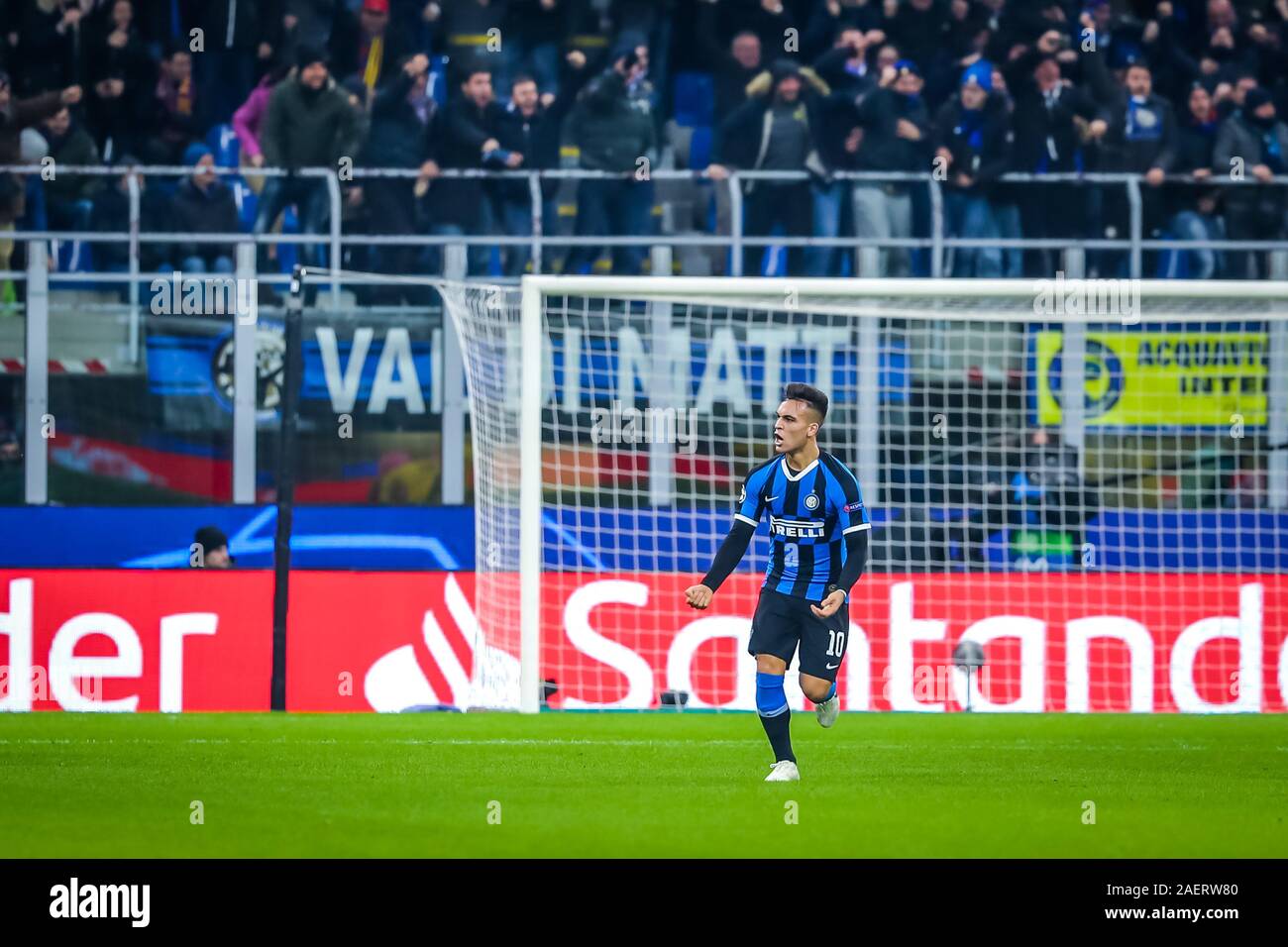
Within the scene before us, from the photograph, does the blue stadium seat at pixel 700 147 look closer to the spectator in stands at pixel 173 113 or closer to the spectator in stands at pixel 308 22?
the spectator in stands at pixel 308 22

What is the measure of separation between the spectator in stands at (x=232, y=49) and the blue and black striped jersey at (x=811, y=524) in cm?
886

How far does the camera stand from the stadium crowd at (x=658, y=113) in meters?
14.2

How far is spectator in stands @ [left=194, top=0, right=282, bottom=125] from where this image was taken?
50.2 feet

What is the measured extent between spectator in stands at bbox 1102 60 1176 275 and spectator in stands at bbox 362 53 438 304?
209 inches

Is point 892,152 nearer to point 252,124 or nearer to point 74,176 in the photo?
point 252,124

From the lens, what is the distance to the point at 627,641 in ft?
38.1

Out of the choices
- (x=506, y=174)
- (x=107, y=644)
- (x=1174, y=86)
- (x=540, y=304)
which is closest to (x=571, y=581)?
(x=540, y=304)

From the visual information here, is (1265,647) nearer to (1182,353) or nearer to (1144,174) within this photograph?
(1182,353)

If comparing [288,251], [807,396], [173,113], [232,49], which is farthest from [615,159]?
[807,396]

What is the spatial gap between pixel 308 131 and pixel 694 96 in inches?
130

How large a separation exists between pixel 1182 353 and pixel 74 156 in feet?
27.8

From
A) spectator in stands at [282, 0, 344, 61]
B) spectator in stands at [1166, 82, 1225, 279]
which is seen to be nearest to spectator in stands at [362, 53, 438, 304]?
spectator in stands at [282, 0, 344, 61]

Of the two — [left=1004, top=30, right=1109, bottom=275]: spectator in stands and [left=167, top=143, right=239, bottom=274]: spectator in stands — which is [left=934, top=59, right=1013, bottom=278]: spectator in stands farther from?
[left=167, top=143, right=239, bottom=274]: spectator in stands

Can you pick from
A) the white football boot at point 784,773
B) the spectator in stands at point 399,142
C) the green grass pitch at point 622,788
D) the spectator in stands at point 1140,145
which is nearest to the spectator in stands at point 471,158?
the spectator in stands at point 399,142
